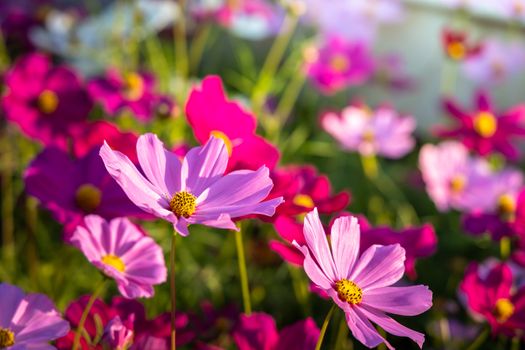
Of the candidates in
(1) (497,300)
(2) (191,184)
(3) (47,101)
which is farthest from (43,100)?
(1) (497,300)

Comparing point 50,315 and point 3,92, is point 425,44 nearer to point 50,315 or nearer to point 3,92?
point 3,92

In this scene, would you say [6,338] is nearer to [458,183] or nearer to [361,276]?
[361,276]

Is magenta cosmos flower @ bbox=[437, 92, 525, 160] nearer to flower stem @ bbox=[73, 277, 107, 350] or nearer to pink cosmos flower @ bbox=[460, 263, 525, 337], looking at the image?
pink cosmos flower @ bbox=[460, 263, 525, 337]

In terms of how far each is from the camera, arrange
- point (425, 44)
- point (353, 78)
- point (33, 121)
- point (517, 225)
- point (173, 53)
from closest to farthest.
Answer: point (517, 225)
point (33, 121)
point (353, 78)
point (173, 53)
point (425, 44)

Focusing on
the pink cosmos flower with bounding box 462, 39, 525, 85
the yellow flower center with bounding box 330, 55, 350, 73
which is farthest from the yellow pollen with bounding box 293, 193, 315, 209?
the pink cosmos flower with bounding box 462, 39, 525, 85

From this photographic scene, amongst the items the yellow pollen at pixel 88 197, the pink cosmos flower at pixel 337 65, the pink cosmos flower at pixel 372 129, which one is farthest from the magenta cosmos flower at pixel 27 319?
the pink cosmos flower at pixel 337 65

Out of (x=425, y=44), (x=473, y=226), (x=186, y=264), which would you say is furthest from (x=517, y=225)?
(x=425, y=44)
